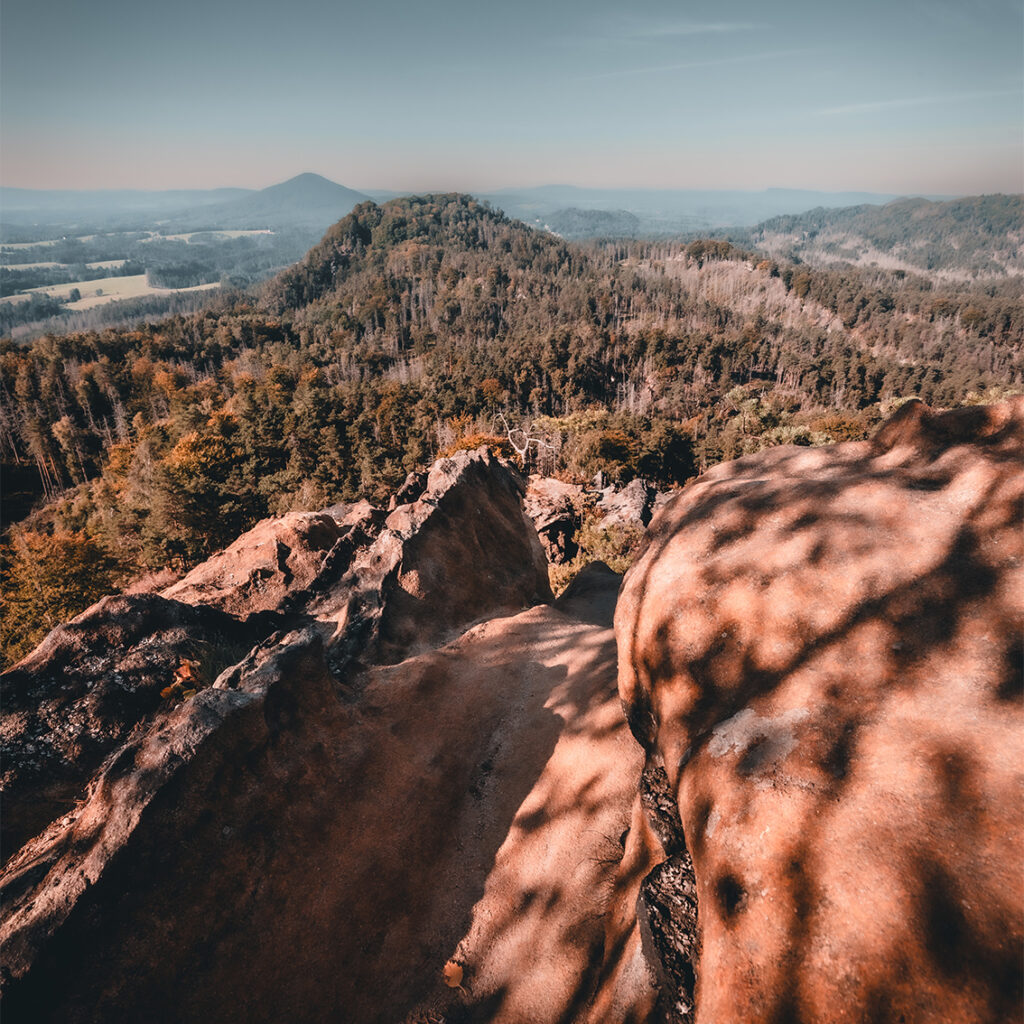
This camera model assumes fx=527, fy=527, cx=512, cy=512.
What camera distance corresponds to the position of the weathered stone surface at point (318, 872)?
6.49 metres

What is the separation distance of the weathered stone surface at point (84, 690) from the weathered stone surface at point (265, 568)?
410 cm

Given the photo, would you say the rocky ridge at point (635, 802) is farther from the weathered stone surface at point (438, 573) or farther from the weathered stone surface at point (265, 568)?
the weathered stone surface at point (265, 568)

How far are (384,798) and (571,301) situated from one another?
642 feet

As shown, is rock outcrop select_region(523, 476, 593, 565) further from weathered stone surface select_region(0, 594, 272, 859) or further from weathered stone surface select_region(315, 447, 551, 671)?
weathered stone surface select_region(0, 594, 272, 859)

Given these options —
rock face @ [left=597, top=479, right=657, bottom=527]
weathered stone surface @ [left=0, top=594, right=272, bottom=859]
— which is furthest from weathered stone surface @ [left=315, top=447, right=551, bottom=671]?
rock face @ [left=597, top=479, right=657, bottom=527]

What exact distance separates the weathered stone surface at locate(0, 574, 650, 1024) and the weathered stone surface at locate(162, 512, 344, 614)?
988cm

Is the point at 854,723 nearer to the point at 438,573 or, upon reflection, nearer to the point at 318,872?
the point at 318,872

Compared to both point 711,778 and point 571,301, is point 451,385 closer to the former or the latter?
point 711,778

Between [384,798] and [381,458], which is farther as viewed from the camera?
[381,458]

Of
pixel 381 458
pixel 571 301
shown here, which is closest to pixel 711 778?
pixel 381 458

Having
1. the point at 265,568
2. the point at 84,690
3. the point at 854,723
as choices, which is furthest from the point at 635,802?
the point at 265,568

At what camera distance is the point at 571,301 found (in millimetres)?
186750

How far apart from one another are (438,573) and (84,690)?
9.35 meters

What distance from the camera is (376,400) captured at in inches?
3039
